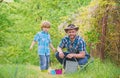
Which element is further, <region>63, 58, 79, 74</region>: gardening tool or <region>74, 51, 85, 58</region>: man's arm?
<region>74, 51, 85, 58</region>: man's arm

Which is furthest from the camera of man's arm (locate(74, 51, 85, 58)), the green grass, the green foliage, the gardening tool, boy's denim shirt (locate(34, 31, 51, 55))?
the green foliage

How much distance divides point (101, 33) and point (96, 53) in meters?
1.24

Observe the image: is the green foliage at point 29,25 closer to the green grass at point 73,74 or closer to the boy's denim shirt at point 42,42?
the boy's denim shirt at point 42,42

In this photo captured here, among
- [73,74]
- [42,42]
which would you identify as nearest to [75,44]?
[73,74]

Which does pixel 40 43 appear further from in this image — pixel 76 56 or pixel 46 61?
pixel 76 56

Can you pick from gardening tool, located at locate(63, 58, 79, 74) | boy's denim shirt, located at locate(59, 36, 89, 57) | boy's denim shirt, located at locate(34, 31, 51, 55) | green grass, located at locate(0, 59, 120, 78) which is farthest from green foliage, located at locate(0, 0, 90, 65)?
green grass, located at locate(0, 59, 120, 78)

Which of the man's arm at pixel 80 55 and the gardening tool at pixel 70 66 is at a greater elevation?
the man's arm at pixel 80 55

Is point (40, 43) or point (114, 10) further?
point (40, 43)

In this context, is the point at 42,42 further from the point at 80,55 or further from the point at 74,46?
the point at 80,55

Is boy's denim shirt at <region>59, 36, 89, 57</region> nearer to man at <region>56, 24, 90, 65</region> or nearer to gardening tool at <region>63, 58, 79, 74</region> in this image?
man at <region>56, 24, 90, 65</region>

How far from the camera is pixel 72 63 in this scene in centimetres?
838

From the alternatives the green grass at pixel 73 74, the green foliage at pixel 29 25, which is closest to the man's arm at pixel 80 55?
the green grass at pixel 73 74

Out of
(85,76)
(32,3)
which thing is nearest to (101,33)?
(85,76)

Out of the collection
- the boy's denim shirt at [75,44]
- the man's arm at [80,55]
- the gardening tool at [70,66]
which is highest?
the boy's denim shirt at [75,44]
